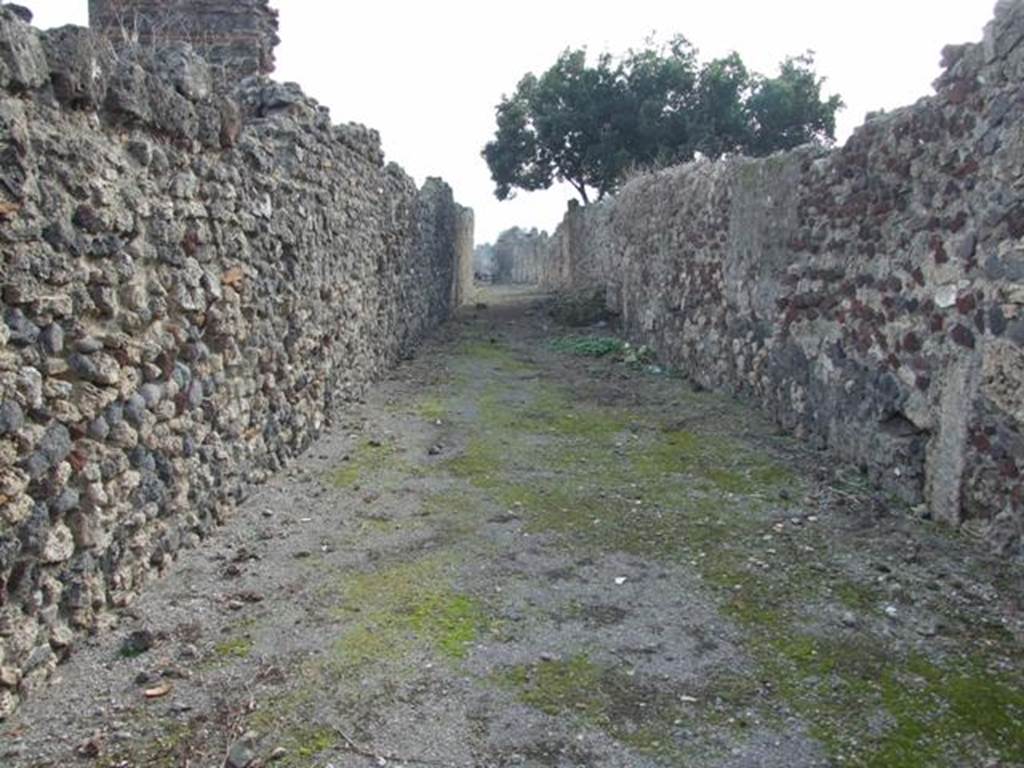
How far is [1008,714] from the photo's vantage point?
10.4 ft

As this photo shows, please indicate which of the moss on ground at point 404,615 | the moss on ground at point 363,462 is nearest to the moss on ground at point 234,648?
the moss on ground at point 404,615

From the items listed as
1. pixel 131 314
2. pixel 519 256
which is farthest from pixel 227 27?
pixel 519 256

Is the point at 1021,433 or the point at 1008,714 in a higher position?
the point at 1021,433

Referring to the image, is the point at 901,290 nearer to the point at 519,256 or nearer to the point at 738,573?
the point at 738,573

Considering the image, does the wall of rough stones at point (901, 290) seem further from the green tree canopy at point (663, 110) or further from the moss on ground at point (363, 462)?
the green tree canopy at point (663, 110)

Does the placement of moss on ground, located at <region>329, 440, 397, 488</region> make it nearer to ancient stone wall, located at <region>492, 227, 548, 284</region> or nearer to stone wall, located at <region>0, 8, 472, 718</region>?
stone wall, located at <region>0, 8, 472, 718</region>

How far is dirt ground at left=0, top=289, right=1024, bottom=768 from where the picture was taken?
303cm

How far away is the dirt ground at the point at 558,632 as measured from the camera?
3.03 meters

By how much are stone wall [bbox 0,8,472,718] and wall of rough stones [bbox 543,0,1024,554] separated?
3.83m

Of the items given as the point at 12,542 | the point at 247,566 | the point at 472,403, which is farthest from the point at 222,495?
the point at 472,403

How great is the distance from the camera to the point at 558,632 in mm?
3850

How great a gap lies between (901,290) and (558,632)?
3307mm

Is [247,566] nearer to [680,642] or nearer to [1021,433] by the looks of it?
[680,642]

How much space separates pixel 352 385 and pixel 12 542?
17.7ft
